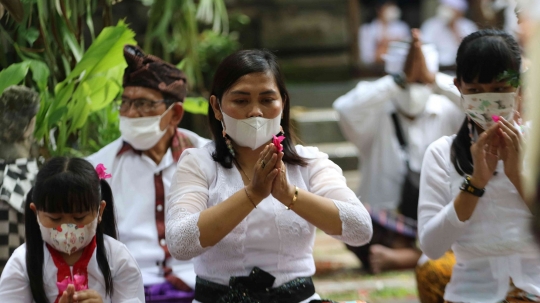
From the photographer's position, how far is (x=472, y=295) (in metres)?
3.23

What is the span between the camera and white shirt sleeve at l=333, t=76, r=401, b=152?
601cm

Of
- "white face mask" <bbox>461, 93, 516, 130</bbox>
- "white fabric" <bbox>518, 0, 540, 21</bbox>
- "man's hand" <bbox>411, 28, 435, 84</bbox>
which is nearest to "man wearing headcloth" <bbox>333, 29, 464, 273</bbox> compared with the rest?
"man's hand" <bbox>411, 28, 435, 84</bbox>

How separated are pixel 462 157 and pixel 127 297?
1399 millimetres

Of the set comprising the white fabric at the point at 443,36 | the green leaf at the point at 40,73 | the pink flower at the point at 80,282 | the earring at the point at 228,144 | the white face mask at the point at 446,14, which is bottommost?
the white fabric at the point at 443,36

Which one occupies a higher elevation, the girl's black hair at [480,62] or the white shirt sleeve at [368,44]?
the girl's black hair at [480,62]

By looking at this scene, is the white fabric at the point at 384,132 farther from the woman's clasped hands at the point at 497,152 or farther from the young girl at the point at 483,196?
the woman's clasped hands at the point at 497,152

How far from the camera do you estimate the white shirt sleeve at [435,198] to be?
3.21 m

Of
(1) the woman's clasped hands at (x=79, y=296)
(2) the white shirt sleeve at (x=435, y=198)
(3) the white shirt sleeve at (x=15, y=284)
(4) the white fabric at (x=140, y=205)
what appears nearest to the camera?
(1) the woman's clasped hands at (x=79, y=296)

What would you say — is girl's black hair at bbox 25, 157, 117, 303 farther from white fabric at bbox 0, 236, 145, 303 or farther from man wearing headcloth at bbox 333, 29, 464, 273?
man wearing headcloth at bbox 333, 29, 464, 273

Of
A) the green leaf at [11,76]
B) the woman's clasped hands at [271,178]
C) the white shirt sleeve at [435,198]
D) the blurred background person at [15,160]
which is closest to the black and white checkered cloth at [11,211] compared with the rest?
the blurred background person at [15,160]

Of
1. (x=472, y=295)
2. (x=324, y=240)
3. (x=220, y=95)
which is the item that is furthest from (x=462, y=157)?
(x=324, y=240)

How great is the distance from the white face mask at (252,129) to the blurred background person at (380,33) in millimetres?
8558

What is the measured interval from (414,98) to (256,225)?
3110mm

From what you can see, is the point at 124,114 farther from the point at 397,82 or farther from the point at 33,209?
the point at 397,82
